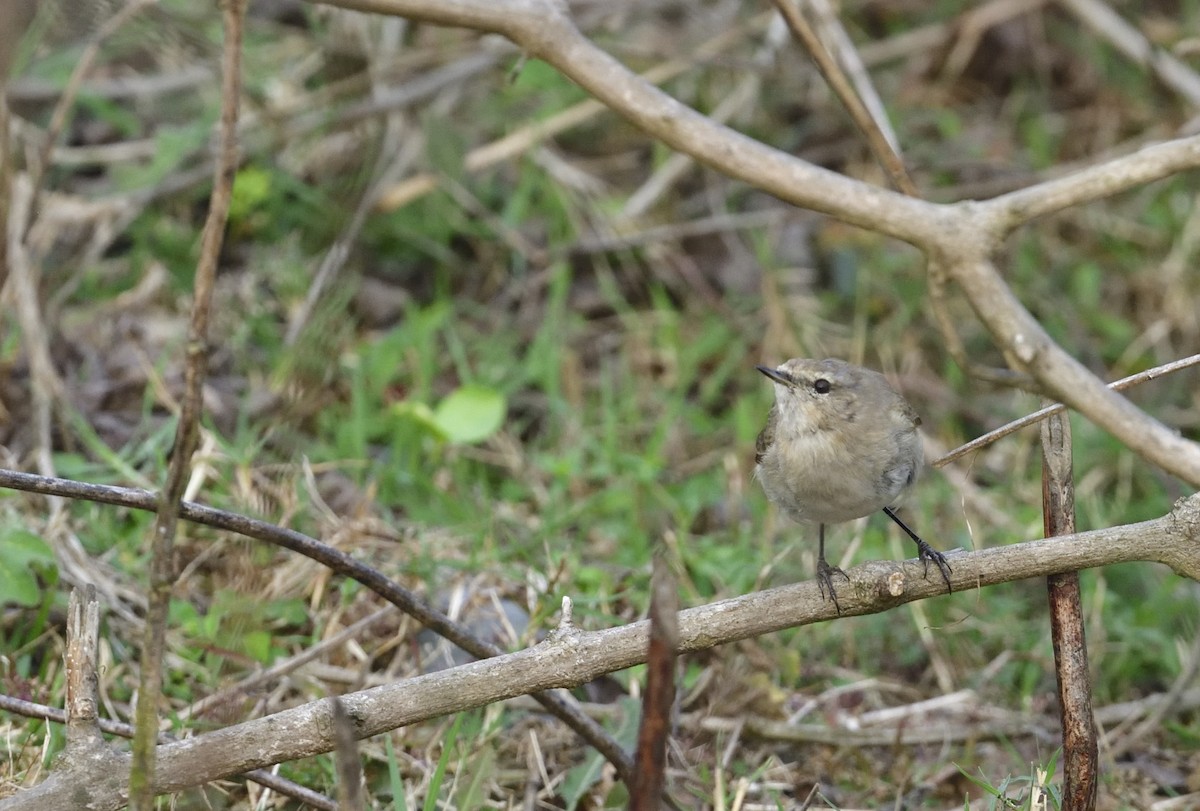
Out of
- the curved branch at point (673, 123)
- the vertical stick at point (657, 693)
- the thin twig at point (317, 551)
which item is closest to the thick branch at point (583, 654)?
the thin twig at point (317, 551)

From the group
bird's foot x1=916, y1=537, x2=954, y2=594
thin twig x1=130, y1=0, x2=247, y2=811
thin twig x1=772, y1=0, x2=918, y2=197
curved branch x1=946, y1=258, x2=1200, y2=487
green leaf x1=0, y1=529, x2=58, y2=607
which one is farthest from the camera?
green leaf x1=0, y1=529, x2=58, y2=607

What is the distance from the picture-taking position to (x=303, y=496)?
15.1 feet

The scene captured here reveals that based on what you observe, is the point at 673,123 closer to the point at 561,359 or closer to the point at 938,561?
the point at 938,561

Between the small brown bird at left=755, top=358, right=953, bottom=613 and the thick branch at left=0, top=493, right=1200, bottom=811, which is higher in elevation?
the small brown bird at left=755, top=358, right=953, bottom=613

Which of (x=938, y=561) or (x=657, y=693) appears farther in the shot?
(x=938, y=561)

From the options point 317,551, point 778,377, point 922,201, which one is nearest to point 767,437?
point 778,377

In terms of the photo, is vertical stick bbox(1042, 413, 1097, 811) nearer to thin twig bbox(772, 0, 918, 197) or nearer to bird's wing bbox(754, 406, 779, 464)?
thin twig bbox(772, 0, 918, 197)

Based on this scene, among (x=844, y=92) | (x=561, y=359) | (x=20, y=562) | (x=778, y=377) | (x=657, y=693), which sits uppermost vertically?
(x=561, y=359)

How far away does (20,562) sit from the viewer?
12.0 ft

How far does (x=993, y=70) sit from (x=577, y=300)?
3.31 meters

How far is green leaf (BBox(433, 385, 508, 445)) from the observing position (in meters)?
5.21

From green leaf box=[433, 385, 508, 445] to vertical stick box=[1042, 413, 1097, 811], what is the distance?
2.48m

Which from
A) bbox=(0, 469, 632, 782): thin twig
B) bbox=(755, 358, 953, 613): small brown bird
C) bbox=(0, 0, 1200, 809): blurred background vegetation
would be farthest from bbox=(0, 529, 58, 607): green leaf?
bbox=(755, 358, 953, 613): small brown bird

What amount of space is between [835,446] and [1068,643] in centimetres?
90
